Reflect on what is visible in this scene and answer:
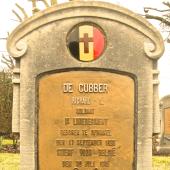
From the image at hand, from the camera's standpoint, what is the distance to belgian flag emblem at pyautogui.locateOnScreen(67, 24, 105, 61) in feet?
22.1

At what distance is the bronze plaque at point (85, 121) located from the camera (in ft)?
21.9

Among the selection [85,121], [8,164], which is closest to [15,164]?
[8,164]

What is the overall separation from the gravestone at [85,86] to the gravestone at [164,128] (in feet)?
34.7

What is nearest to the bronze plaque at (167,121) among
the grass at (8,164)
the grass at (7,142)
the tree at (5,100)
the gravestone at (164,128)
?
the gravestone at (164,128)

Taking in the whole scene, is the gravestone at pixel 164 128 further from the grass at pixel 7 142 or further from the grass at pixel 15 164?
the grass at pixel 7 142

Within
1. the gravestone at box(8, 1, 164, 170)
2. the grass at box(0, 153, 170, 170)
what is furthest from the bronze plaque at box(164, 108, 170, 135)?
the gravestone at box(8, 1, 164, 170)

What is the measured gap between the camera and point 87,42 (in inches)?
265

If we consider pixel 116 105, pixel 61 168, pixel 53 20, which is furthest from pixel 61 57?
pixel 61 168

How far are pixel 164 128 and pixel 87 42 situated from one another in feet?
37.4

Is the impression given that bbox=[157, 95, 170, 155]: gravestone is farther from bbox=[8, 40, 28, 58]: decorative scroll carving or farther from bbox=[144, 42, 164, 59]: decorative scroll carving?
bbox=[8, 40, 28, 58]: decorative scroll carving

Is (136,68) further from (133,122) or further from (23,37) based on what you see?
(23,37)

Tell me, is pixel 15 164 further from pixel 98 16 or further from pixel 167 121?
pixel 98 16

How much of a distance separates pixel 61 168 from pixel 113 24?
74.7 inches

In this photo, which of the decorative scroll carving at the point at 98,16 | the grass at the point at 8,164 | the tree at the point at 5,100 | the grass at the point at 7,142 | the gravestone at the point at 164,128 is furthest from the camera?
the grass at the point at 7,142
